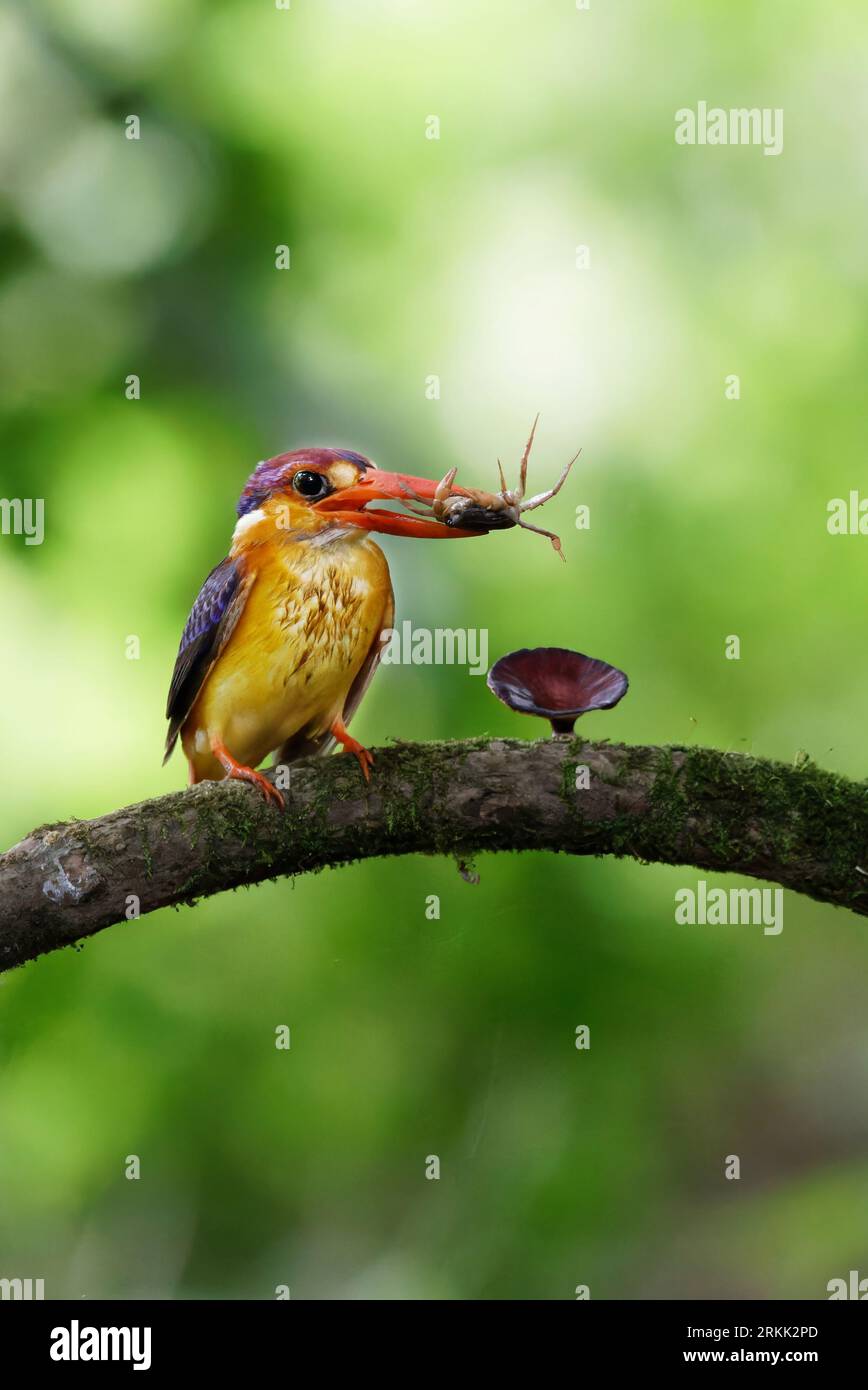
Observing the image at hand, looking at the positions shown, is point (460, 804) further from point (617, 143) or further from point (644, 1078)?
point (617, 143)

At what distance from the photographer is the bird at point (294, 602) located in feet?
9.30

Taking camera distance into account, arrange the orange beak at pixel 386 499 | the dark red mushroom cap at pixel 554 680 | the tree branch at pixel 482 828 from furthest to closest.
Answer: the orange beak at pixel 386 499, the dark red mushroom cap at pixel 554 680, the tree branch at pixel 482 828

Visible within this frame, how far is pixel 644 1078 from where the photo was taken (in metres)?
4.34

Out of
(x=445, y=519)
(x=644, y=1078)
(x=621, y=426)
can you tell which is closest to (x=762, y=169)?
(x=621, y=426)

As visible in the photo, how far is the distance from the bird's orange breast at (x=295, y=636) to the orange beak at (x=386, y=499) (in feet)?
0.24

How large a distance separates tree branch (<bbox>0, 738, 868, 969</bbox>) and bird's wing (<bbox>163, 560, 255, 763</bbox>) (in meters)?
0.46

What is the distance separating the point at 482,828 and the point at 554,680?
1.09 feet

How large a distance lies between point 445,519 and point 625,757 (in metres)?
0.58
